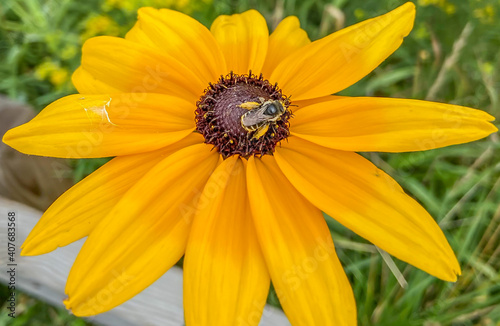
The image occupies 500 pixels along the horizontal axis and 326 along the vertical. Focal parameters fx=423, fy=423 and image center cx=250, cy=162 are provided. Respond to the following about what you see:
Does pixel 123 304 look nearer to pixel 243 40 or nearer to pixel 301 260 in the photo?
pixel 301 260

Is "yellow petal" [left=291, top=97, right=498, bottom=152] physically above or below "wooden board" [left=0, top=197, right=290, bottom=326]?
above

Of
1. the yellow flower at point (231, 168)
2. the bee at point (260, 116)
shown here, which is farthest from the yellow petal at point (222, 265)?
the bee at point (260, 116)

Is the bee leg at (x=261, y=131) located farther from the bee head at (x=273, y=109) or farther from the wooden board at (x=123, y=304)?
the wooden board at (x=123, y=304)

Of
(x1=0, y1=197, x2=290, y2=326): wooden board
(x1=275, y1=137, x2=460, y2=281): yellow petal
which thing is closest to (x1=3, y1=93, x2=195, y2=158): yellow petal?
(x1=275, y1=137, x2=460, y2=281): yellow petal

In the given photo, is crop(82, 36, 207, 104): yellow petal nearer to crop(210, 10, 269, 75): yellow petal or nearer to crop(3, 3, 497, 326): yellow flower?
crop(3, 3, 497, 326): yellow flower

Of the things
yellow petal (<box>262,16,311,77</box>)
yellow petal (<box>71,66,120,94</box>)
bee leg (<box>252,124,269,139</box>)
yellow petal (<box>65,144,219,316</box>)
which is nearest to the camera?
yellow petal (<box>65,144,219,316</box>)

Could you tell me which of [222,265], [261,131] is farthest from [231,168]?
[222,265]

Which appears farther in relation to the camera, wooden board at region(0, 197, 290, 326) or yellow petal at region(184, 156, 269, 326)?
wooden board at region(0, 197, 290, 326)

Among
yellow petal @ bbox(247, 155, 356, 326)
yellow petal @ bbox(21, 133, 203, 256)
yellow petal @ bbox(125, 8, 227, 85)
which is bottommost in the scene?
yellow petal @ bbox(247, 155, 356, 326)
